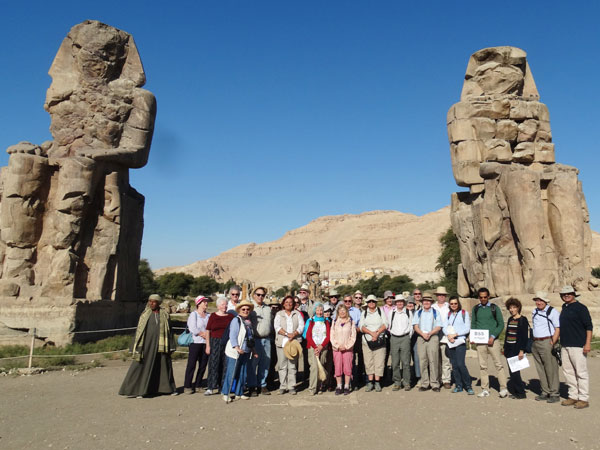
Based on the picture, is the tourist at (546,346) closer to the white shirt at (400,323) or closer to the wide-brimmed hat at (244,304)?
the white shirt at (400,323)

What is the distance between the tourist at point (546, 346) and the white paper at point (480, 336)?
53 cm

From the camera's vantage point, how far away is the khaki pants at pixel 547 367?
6102 mm

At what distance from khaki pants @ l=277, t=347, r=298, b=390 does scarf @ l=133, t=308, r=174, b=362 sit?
1421mm

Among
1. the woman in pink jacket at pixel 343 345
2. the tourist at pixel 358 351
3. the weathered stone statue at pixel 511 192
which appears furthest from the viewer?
the weathered stone statue at pixel 511 192

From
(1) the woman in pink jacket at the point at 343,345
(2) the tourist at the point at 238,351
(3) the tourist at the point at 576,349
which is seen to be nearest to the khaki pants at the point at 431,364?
(1) the woman in pink jacket at the point at 343,345

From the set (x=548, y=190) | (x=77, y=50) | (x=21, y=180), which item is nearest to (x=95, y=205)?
(x=21, y=180)

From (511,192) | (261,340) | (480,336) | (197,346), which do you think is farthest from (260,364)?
(511,192)

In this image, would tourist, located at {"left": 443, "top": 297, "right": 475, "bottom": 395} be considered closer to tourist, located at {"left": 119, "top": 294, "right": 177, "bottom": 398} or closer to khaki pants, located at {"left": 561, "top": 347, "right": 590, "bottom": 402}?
khaki pants, located at {"left": 561, "top": 347, "right": 590, "bottom": 402}

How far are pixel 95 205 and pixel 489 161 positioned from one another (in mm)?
9526

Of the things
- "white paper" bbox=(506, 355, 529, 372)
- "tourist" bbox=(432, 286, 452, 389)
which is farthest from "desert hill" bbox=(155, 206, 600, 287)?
"white paper" bbox=(506, 355, 529, 372)

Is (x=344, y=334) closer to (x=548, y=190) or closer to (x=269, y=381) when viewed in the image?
(x=269, y=381)

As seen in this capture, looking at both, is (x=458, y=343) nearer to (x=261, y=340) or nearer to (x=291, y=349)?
(x=291, y=349)

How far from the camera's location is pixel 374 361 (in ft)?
22.8

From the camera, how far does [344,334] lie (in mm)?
6738
